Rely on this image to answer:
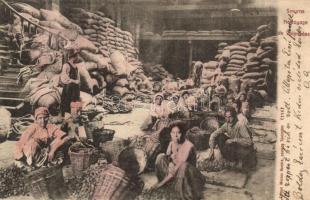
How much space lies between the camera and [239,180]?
2.16 m

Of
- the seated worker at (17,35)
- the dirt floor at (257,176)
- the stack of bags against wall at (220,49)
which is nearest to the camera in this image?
the dirt floor at (257,176)

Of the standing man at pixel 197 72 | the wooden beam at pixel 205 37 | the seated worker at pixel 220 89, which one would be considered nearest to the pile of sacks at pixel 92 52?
the wooden beam at pixel 205 37

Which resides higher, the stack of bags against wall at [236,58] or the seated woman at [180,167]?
the stack of bags against wall at [236,58]

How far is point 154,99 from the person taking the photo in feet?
7.60

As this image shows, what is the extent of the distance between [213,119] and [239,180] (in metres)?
0.30

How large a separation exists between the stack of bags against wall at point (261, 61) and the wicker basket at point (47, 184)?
3.31 ft

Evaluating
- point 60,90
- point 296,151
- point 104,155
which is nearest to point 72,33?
point 60,90

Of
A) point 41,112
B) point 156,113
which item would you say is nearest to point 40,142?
point 41,112

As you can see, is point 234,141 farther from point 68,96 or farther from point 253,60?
point 68,96

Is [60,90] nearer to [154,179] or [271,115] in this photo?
[154,179]

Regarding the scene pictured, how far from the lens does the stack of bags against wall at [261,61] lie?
2.15 meters

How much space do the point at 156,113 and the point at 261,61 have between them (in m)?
0.55

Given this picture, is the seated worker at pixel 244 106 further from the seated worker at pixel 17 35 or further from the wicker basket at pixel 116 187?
the seated worker at pixel 17 35

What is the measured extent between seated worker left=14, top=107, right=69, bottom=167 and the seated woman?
52cm
